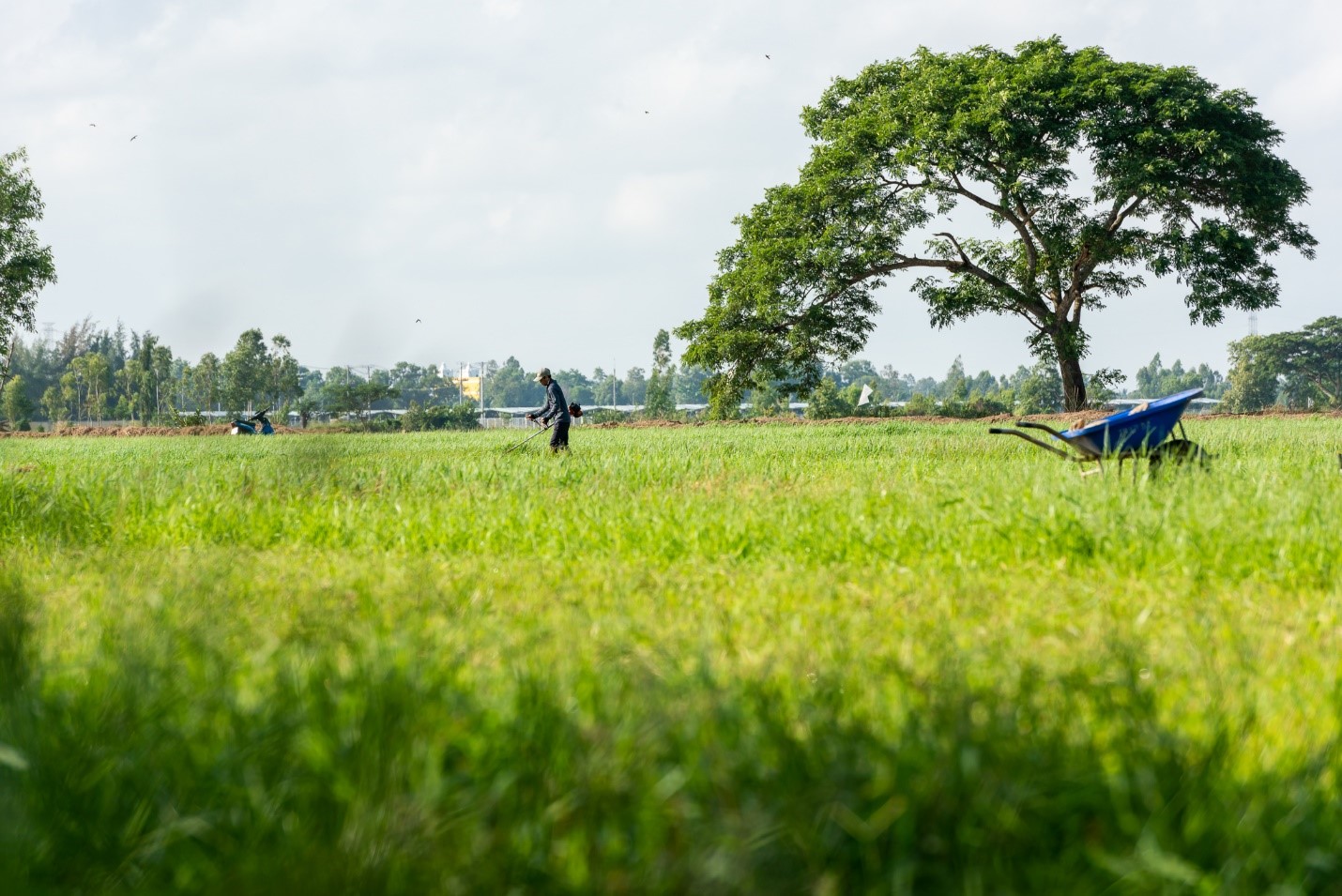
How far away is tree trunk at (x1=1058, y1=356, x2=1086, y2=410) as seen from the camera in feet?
97.7

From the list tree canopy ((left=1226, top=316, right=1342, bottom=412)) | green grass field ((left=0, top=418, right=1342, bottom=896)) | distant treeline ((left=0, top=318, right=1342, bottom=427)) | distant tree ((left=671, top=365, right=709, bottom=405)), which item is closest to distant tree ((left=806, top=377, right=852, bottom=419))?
distant treeline ((left=0, top=318, right=1342, bottom=427))

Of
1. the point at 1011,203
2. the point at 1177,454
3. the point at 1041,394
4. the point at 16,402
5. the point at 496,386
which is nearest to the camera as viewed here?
the point at 1177,454

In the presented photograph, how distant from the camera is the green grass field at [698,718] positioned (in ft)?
5.97

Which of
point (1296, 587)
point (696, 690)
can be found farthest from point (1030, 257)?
point (696, 690)

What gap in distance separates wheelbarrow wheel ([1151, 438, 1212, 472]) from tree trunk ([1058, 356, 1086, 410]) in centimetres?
2330

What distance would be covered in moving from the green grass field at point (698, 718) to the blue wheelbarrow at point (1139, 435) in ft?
5.58

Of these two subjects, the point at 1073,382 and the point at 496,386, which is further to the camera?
the point at 496,386

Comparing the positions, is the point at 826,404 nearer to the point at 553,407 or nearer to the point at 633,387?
the point at 553,407

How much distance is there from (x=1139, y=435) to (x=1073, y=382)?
24765 mm

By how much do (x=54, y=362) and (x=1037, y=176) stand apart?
5954 cm

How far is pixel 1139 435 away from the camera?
729 cm

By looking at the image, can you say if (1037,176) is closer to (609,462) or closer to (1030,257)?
(1030,257)

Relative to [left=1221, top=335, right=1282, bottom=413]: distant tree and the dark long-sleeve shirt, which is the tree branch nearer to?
the dark long-sleeve shirt

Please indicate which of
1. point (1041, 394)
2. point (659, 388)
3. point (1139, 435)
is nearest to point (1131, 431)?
point (1139, 435)
